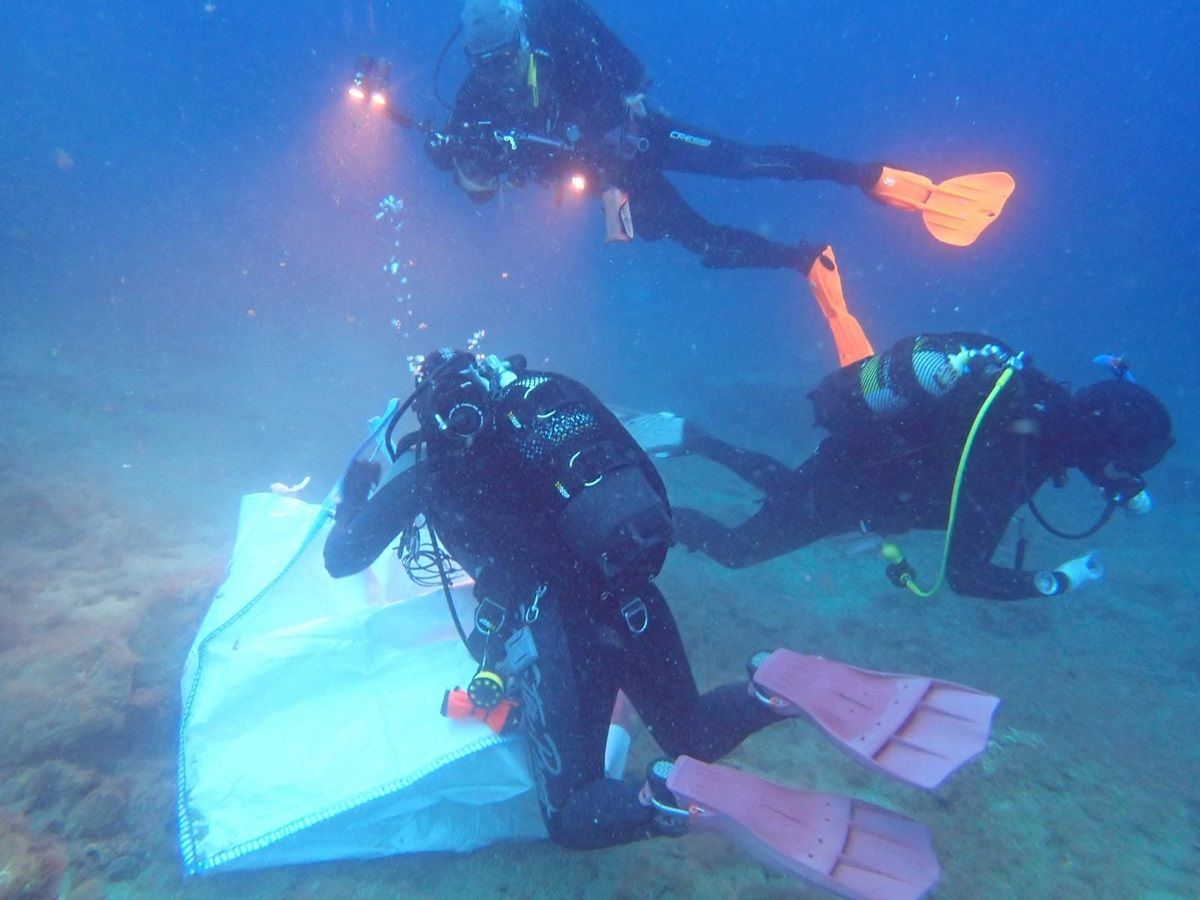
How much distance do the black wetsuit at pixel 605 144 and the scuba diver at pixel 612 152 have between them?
0.01 m

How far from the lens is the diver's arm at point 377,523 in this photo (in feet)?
9.97

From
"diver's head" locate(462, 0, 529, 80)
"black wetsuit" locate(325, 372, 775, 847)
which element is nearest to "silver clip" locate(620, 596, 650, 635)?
"black wetsuit" locate(325, 372, 775, 847)

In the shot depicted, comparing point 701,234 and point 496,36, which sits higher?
point 496,36

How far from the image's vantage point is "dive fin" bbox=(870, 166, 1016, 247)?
5688 mm

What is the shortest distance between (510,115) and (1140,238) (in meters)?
107

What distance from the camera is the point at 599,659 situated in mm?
2766

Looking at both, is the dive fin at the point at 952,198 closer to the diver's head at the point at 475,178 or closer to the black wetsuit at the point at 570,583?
the diver's head at the point at 475,178

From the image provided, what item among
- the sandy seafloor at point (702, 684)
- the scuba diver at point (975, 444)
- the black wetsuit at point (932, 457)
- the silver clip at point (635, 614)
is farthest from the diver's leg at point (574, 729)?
the black wetsuit at point (932, 457)

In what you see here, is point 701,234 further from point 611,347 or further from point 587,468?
point 611,347

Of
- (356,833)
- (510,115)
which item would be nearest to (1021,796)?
(356,833)

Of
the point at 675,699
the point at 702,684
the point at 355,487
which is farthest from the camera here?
the point at 702,684

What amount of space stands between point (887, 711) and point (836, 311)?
4.29 metres

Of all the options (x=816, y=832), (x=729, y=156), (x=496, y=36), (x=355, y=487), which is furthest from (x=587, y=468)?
(x=729, y=156)

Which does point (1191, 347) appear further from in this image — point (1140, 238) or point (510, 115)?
point (510, 115)
